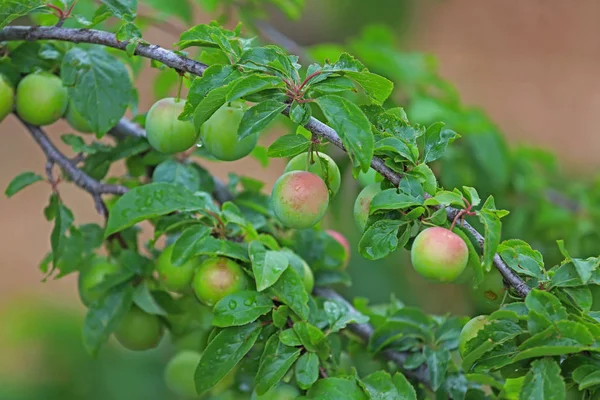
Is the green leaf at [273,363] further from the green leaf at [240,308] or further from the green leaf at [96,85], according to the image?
the green leaf at [96,85]

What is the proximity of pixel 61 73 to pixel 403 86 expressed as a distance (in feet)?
2.81

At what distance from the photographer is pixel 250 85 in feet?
2.22

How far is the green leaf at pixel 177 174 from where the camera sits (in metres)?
0.96

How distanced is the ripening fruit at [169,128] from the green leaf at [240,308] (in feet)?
0.57

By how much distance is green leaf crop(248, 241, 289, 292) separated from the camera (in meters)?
0.77

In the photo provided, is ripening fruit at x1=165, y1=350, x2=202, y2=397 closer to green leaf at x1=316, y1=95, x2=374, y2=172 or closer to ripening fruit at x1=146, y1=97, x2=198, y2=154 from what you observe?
ripening fruit at x1=146, y1=97, x2=198, y2=154

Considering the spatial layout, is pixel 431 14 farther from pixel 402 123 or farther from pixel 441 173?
pixel 402 123

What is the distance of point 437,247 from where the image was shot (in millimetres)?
672

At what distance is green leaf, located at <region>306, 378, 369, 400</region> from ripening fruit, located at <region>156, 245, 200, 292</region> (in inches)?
7.7

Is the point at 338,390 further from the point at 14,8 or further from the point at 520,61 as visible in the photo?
the point at 520,61

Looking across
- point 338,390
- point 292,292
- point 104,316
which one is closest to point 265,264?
point 292,292

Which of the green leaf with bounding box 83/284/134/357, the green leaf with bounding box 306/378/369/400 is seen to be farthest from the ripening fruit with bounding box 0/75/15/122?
the green leaf with bounding box 306/378/369/400

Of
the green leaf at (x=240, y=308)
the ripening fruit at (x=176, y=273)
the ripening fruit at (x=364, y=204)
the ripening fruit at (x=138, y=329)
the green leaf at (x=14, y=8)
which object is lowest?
the ripening fruit at (x=138, y=329)

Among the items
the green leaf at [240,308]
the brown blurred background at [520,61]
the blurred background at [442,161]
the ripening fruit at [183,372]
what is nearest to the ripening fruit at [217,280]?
the green leaf at [240,308]
